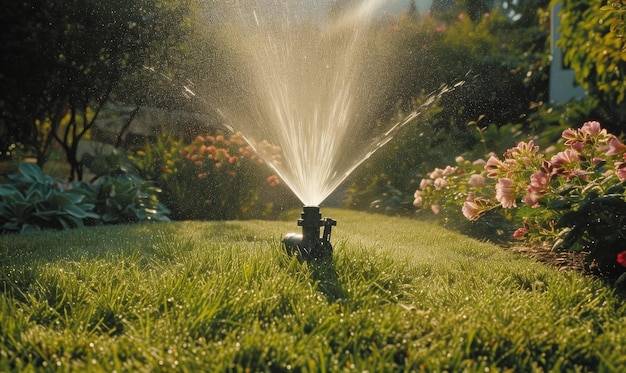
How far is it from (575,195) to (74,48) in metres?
5.74

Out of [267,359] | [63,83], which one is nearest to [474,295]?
[267,359]

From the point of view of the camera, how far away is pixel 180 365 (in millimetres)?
1675

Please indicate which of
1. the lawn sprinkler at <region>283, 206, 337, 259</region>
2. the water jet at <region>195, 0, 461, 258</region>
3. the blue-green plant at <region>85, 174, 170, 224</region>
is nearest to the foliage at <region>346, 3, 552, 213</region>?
the water jet at <region>195, 0, 461, 258</region>

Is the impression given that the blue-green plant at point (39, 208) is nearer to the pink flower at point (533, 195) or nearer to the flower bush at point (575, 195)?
the flower bush at point (575, 195)

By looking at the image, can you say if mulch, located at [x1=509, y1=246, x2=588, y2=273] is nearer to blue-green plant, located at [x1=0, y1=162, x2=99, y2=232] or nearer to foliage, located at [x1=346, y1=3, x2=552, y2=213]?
foliage, located at [x1=346, y1=3, x2=552, y2=213]

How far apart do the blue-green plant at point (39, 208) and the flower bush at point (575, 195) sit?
3.31 m

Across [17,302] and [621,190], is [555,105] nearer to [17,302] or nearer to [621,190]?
[621,190]

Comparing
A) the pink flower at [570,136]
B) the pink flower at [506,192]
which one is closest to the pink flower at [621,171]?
the pink flower at [570,136]

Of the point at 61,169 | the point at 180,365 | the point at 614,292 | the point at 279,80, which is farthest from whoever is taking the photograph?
the point at 61,169

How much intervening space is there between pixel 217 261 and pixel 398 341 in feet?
3.60

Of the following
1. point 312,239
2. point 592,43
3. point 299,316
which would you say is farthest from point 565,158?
point 592,43

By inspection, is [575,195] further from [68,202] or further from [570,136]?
[68,202]

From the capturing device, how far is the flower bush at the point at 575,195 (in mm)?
2820

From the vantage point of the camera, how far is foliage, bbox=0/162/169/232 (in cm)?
496
